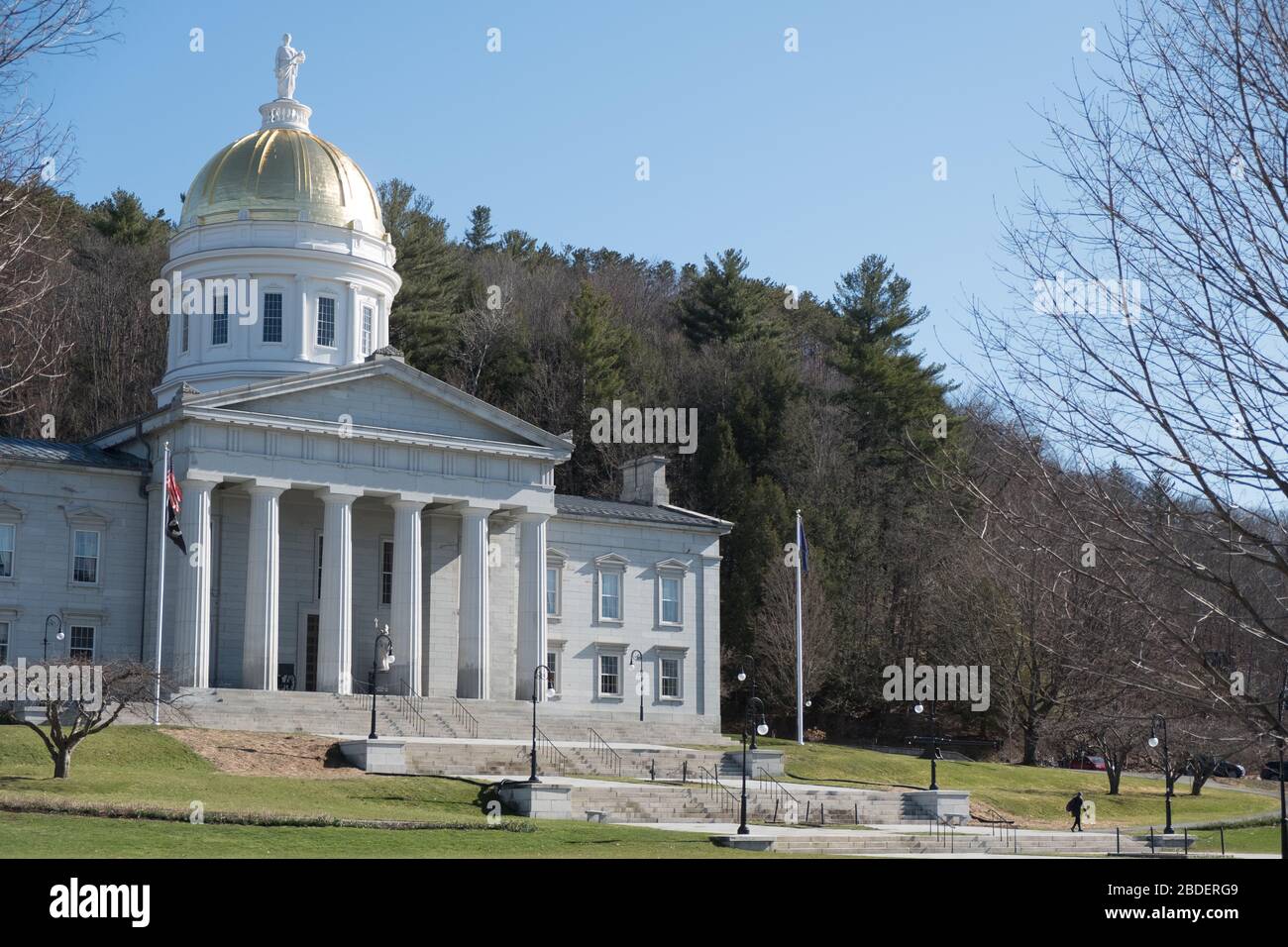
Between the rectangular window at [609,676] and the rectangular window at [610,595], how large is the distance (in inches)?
67.0

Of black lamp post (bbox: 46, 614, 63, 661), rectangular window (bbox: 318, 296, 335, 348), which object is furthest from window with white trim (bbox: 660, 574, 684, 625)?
black lamp post (bbox: 46, 614, 63, 661)

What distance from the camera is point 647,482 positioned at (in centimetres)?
7531

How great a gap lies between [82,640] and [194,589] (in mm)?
4807

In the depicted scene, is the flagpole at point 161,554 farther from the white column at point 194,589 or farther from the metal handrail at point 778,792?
the metal handrail at point 778,792

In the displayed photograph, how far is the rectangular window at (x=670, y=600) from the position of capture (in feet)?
231

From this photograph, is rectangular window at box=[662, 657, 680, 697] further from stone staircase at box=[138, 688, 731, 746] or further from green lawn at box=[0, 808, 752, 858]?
green lawn at box=[0, 808, 752, 858]

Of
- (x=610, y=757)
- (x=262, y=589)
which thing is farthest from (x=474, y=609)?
(x=610, y=757)

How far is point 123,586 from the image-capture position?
57.4 m

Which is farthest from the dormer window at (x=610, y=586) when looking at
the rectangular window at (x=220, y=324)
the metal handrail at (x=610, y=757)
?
the rectangular window at (x=220, y=324)

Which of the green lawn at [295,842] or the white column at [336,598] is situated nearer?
the green lawn at [295,842]

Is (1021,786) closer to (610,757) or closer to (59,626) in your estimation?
(610,757)
